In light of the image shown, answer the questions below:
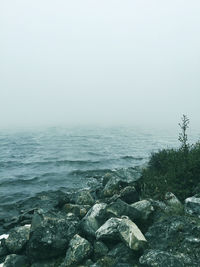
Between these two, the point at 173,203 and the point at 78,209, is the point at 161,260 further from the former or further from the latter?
A: the point at 78,209

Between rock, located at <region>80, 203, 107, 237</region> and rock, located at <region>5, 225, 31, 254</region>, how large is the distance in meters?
1.88

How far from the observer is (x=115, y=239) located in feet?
20.9

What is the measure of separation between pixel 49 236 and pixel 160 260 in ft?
11.1

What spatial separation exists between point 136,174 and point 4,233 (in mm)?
6979

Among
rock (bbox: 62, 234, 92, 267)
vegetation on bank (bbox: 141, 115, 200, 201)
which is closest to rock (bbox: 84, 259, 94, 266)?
rock (bbox: 62, 234, 92, 267)

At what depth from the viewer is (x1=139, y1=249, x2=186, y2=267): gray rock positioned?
15.9ft

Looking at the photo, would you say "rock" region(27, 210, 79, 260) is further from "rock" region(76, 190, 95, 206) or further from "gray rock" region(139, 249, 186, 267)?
"rock" region(76, 190, 95, 206)

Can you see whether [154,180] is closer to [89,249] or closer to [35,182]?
[89,249]

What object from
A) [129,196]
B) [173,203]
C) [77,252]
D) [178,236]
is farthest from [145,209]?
[77,252]

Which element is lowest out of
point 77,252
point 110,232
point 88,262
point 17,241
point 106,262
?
point 17,241

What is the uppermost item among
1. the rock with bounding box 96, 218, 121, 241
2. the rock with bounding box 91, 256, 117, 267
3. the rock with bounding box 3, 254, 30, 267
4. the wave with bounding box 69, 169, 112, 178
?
the rock with bounding box 96, 218, 121, 241

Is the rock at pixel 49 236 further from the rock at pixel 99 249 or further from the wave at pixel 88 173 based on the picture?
the wave at pixel 88 173

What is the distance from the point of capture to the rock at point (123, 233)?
19.1ft

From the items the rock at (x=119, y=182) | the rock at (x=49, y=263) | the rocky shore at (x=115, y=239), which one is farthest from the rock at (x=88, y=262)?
the rock at (x=119, y=182)
